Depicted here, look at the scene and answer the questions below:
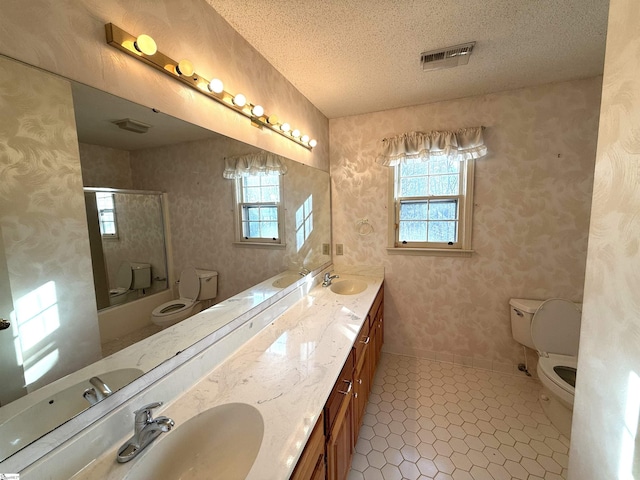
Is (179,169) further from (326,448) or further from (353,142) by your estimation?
(353,142)

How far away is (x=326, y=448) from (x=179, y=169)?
4.29 ft

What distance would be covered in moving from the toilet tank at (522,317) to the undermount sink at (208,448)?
2.19 meters

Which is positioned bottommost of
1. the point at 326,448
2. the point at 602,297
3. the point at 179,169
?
the point at 326,448

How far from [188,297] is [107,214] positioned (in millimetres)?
475

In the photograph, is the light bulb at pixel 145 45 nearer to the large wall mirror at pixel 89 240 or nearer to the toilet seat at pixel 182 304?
the large wall mirror at pixel 89 240

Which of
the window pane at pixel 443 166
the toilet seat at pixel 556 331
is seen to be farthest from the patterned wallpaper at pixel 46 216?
the toilet seat at pixel 556 331

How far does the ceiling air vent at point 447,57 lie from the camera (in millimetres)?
1494

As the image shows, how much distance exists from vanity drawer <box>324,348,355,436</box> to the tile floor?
66 cm

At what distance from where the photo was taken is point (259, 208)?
161 cm

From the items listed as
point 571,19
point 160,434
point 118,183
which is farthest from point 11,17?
point 571,19

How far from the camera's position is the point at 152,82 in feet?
3.04

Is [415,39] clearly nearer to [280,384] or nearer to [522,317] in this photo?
[280,384]

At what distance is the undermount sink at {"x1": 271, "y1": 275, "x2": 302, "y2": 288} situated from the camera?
1.73m

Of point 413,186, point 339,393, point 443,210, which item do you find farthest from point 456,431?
point 413,186
